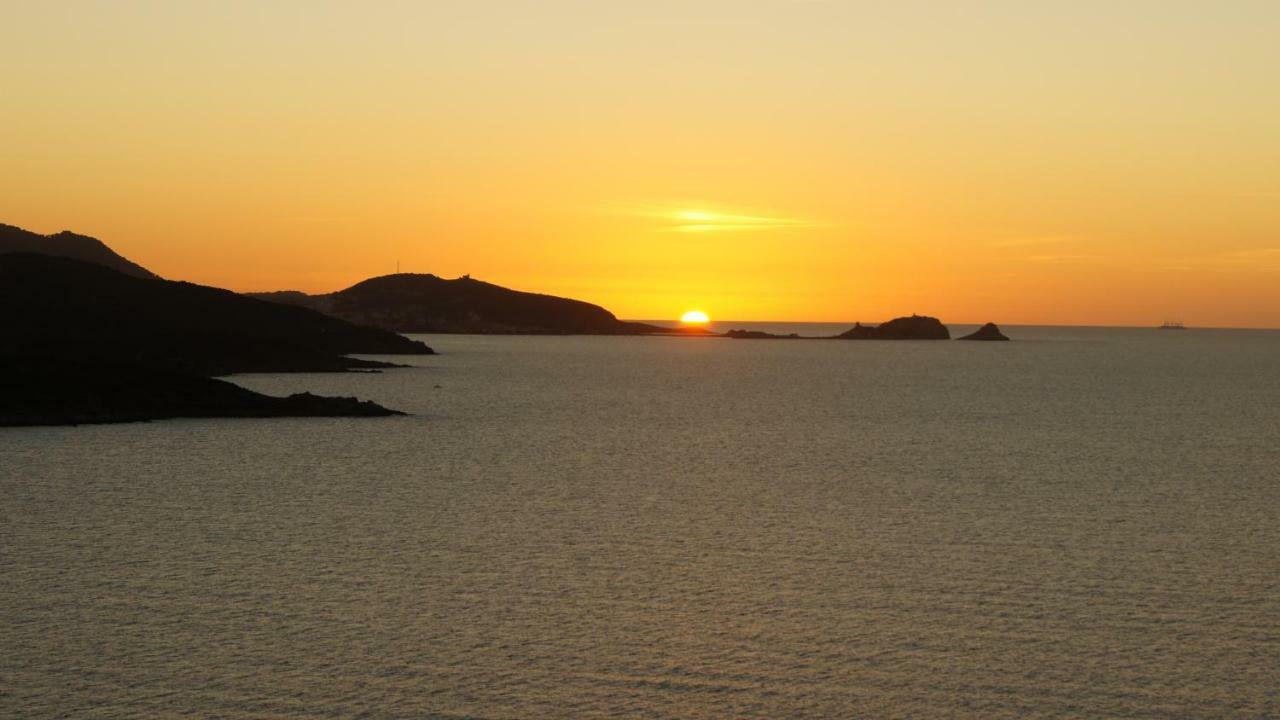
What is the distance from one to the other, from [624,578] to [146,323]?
102 meters

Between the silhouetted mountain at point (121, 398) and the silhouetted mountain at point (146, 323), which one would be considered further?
the silhouetted mountain at point (146, 323)

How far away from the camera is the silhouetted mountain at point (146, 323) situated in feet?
327

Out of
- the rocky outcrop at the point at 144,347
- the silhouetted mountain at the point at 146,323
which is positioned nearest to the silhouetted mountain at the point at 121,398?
the rocky outcrop at the point at 144,347

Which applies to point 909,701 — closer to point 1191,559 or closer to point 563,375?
point 1191,559

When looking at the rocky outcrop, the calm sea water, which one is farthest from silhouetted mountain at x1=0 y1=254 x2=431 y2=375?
the calm sea water

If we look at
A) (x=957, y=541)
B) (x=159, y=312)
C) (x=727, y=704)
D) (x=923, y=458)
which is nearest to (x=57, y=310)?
(x=159, y=312)

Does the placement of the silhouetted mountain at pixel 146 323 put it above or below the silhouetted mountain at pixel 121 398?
above

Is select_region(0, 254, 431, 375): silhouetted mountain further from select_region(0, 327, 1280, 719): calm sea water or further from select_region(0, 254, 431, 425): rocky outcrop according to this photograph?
select_region(0, 327, 1280, 719): calm sea water

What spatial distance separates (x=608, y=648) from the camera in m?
18.9

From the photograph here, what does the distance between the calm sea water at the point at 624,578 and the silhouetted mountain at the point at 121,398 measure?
417 cm

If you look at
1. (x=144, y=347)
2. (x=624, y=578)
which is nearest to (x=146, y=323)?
(x=144, y=347)

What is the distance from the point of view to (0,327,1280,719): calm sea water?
1683cm

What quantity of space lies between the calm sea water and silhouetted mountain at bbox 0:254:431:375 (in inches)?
1968

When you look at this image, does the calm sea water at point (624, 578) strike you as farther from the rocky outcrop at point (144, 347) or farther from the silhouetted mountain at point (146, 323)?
the silhouetted mountain at point (146, 323)
